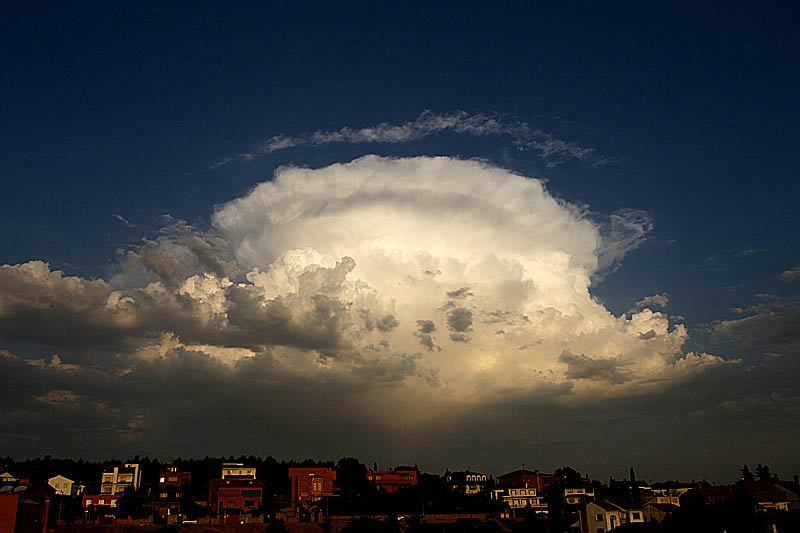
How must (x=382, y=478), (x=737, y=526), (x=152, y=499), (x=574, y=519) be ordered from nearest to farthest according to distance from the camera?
(x=737, y=526), (x=574, y=519), (x=152, y=499), (x=382, y=478)

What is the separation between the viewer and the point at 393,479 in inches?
5256

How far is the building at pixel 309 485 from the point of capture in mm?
117750

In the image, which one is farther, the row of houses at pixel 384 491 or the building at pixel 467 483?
the building at pixel 467 483

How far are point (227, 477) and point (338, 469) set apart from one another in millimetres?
34583

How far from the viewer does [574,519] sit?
9919 centimetres

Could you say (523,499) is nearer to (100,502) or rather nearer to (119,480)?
(100,502)

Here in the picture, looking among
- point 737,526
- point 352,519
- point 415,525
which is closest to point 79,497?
point 352,519

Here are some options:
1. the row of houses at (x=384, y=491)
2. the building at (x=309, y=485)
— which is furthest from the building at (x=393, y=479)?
the building at (x=309, y=485)

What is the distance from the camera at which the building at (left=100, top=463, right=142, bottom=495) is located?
123656 mm

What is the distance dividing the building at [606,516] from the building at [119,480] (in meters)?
76.7

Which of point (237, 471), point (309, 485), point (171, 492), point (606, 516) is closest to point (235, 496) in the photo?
point (309, 485)

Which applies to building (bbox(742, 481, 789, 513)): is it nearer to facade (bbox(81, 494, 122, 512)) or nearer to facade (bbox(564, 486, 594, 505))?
facade (bbox(564, 486, 594, 505))

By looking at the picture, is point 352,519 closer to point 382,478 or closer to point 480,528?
point 480,528

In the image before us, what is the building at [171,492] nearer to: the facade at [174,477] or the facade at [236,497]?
the facade at [174,477]
